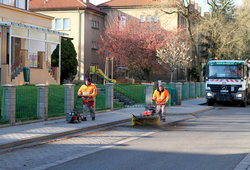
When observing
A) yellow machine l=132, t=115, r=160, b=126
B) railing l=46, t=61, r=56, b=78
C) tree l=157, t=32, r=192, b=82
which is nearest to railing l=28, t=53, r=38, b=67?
railing l=46, t=61, r=56, b=78

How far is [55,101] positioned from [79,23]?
29799 millimetres

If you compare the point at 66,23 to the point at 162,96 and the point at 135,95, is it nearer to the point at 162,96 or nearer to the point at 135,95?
the point at 135,95

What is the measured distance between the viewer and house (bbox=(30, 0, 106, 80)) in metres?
46.5

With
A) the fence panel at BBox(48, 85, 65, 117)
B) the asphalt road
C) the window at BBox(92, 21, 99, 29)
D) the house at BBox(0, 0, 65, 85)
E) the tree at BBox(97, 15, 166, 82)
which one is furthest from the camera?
the window at BBox(92, 21, 99, 29)

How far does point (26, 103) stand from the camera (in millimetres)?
14469

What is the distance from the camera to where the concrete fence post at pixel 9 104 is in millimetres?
13101

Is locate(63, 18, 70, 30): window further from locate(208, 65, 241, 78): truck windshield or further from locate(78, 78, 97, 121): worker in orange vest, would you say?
locate(78, 78, 97, 121): worker in orange vest

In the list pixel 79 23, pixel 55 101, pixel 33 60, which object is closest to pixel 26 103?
pixel 55 101

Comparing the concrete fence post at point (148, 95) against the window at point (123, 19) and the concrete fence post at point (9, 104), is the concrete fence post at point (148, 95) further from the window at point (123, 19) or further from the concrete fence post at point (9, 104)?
the window at point (123, 19)

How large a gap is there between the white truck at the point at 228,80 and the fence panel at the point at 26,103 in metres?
13.8

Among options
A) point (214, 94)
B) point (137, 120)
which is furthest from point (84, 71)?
point (137, 120)

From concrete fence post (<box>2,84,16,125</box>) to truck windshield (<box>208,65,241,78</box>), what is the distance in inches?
607

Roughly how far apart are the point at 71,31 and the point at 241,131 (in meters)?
36.1

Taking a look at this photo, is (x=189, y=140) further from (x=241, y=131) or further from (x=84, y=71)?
(x=84, y=71)
